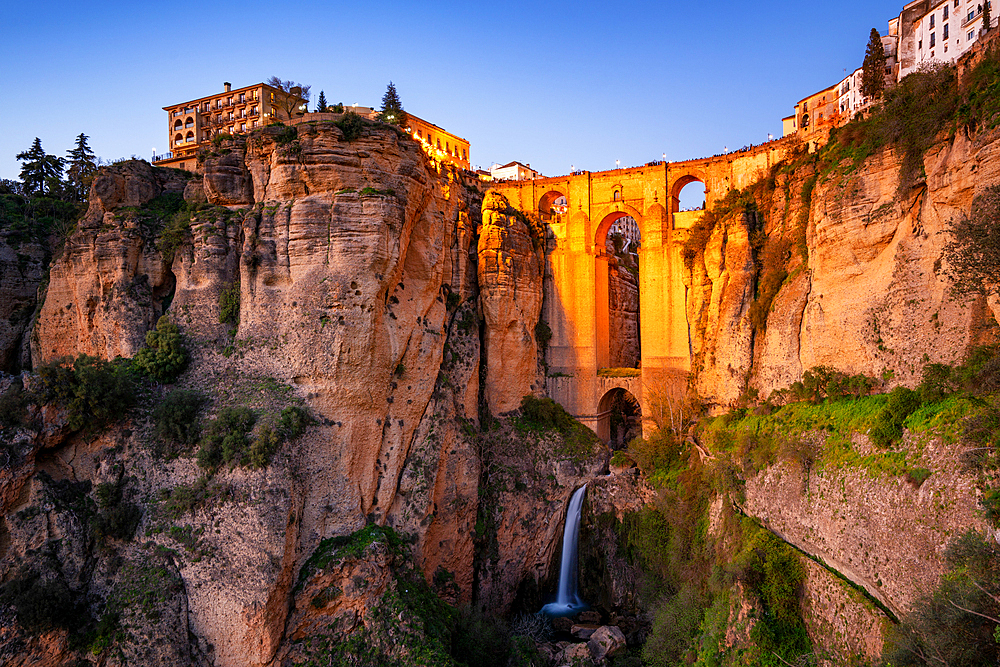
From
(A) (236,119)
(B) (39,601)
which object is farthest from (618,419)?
(A) (236,119)

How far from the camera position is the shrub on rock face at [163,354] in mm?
19859

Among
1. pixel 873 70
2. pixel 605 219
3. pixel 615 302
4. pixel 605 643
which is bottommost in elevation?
pixel 605 643

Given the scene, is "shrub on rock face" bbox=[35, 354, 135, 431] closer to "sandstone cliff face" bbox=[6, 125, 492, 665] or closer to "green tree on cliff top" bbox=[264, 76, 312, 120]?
"sandstone cliff face" bbox=[6, 125, 492, 665]

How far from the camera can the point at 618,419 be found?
113ft

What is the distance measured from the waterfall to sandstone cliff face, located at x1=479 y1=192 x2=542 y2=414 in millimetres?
5919

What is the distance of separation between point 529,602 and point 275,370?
591 inches

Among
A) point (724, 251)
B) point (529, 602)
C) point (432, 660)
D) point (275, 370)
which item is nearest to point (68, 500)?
point (275, 370)

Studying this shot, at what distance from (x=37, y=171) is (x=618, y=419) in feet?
117

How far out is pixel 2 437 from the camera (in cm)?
1602

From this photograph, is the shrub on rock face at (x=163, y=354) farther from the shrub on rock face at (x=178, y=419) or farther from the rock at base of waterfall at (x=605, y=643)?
the rock at base of waterfall at (x=605, y=643)

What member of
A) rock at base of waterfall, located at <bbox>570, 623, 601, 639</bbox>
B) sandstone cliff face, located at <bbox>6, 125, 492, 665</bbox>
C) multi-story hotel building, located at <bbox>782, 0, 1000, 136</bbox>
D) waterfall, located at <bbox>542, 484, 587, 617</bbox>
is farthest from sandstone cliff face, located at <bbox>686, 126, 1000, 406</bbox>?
sandstone cliff face, located at <bbox>6, 125, 492, 665</bbox>

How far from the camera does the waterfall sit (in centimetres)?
2483

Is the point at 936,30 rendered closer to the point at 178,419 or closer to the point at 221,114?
the point at 178,419

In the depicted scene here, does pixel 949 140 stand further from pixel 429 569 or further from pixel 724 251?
pixel 429 569
